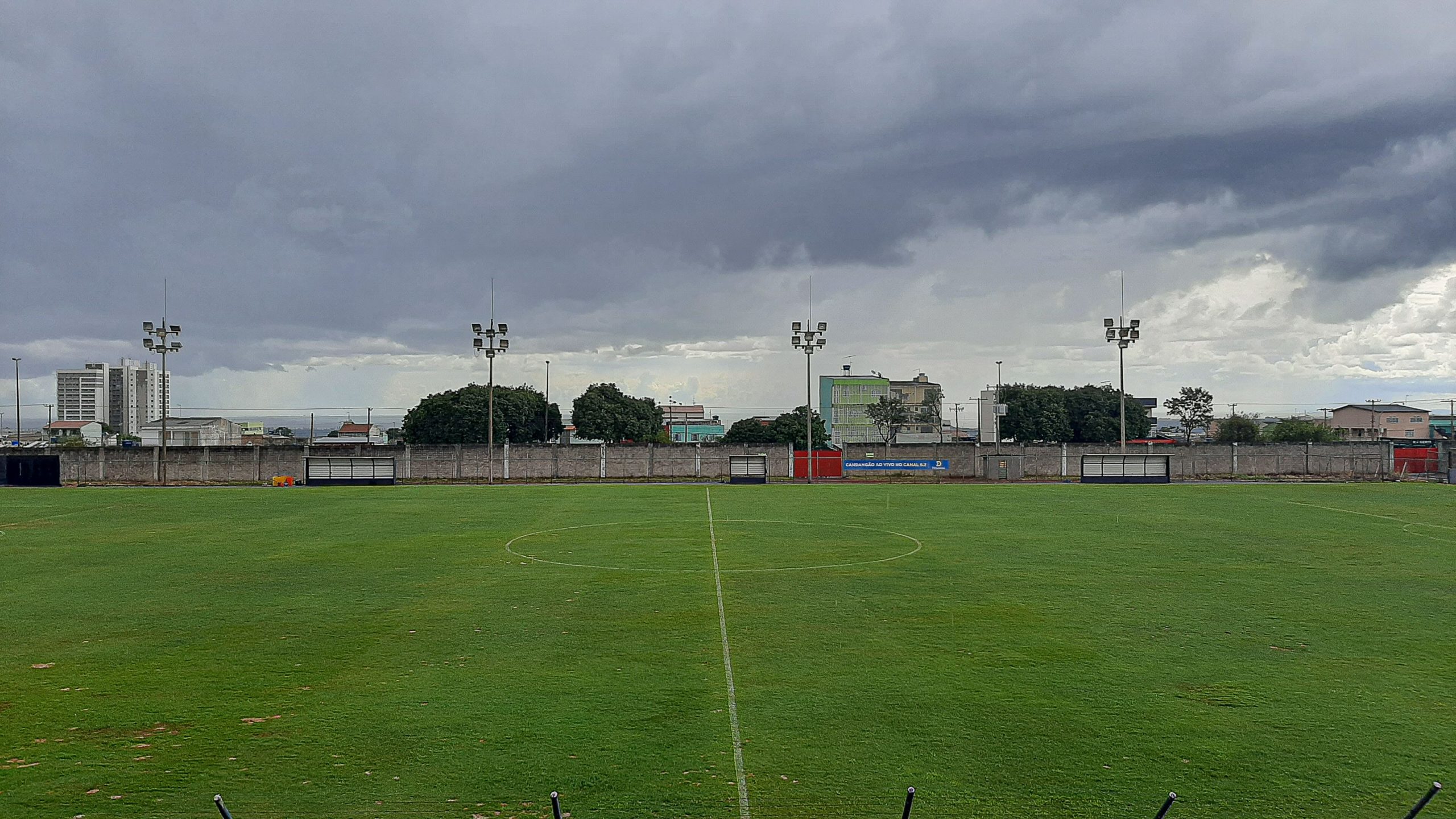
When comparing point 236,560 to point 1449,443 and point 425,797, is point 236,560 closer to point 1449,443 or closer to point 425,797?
point 425,797

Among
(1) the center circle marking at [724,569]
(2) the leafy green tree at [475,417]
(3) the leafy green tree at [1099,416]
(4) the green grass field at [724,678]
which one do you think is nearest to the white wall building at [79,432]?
(2) the leafy green tree at [475,417]

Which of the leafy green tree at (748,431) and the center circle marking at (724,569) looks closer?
the center circle marking at (724,569)

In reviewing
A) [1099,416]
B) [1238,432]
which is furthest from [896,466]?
[1238,432]

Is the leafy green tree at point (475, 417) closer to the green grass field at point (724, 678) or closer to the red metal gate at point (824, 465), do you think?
the red metal gate at point (824, 465)

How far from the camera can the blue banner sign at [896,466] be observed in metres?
68.3

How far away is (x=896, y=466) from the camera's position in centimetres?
6850

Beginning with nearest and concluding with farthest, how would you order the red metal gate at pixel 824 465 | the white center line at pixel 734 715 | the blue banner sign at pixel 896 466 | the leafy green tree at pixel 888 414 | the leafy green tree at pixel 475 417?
the white center line at pixel 734 715
the blue banner sign at pixel 896 466
the red metal gate at pixel 824 465
the leafy green tree at pixel 475 417
the leafy green tree at pixel 888 414

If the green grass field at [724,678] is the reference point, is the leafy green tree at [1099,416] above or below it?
above

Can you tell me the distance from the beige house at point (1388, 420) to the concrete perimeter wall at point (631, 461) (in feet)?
309

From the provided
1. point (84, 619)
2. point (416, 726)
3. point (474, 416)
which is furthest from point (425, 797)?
point (474, 416)

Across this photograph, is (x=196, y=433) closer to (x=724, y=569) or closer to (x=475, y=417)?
(x=475, y=417)

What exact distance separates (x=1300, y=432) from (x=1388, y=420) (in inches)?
1989

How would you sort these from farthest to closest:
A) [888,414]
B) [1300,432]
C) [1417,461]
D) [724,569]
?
[888,414], [1300,432], [1417,461], [724,569]

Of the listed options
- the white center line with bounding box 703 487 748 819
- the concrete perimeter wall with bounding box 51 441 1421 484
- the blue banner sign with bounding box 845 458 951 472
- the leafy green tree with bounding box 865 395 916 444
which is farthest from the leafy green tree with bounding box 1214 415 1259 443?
the white center line with bounding box 703 487 748 819
